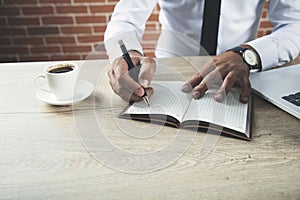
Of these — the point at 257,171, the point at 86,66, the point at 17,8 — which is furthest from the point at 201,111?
the point at 17,8

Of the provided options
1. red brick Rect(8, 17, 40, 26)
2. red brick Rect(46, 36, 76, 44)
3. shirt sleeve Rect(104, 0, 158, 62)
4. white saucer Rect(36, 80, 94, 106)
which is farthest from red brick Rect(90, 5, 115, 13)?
white saucer Rect(36, 80, 94, 106)

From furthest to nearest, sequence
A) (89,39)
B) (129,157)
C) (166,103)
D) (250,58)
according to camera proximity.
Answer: (89,39) → (250,58) → (166,103) → (129,157)

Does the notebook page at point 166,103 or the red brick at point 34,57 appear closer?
the notebook page at point 166,103

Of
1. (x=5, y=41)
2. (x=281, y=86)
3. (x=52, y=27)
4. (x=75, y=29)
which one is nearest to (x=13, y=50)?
(x=5, y=41)

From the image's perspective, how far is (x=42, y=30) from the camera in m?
1.95

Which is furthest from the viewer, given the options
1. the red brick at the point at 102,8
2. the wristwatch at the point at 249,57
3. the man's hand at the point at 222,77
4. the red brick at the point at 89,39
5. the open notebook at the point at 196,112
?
the red brick at the point at 89,39

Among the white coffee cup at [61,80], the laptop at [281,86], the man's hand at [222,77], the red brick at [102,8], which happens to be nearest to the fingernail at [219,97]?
the man's hand at [222,77]

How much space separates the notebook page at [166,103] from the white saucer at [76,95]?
0.45 feet

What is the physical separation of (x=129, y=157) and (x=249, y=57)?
490mm

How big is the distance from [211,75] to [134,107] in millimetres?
218

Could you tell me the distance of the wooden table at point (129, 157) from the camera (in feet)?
1.67

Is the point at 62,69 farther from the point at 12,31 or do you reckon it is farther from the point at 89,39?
the point at 12,31

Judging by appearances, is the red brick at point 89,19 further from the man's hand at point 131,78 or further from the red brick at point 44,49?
the man's hand at point 131,78

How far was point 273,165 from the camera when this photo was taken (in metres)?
0.55
